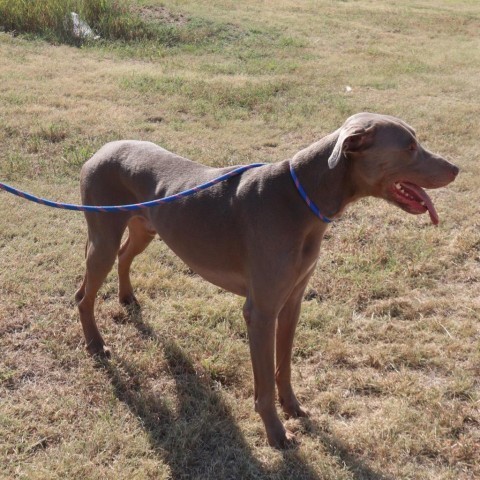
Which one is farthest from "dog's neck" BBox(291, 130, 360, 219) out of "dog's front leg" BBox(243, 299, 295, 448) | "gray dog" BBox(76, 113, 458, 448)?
"dog's front leg" BBox(243, 299, 295, 448)

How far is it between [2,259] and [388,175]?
3.43 m

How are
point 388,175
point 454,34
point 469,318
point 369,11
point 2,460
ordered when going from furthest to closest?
point 369,11 → point 454,34 → point 469,318 → point 2,460 → point 388,175

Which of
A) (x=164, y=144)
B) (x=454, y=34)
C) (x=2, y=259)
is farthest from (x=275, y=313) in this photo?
(x=454, y=34)

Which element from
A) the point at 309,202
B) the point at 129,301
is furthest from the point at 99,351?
the point at 309,202

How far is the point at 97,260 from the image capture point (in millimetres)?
3809

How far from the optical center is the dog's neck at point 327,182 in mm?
3012

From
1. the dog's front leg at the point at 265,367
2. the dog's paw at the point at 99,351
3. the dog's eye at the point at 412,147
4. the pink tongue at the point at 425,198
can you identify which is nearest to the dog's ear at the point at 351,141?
the dog's eye at the point at 412,147

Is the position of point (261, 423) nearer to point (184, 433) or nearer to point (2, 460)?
point (184, 433)

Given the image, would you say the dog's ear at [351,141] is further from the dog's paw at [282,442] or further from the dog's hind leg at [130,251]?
the dog's hind leg at [130,251]

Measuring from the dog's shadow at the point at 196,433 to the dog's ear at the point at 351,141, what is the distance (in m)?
1.59

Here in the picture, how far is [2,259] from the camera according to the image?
5.05 m

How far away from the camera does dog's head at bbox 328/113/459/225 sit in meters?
2.91

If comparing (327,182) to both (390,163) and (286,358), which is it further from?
(286,358)

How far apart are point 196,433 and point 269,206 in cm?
134
